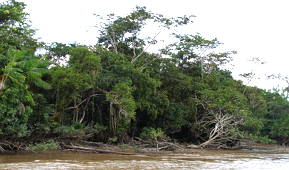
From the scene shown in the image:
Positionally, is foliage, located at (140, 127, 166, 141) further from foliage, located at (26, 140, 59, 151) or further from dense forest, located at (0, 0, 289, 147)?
foliage, located at (26, 140, 59, 151)

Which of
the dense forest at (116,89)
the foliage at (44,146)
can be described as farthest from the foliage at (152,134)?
the foliage at (44,146)

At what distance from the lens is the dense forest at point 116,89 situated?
14.9 m

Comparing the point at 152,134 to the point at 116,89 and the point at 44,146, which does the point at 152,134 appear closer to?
the point at 116,89

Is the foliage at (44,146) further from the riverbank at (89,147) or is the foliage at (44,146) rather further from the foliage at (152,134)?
the foliage at (152,134)

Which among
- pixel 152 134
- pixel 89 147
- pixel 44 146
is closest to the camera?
pixel 44 146

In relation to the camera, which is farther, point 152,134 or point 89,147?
point 152,134

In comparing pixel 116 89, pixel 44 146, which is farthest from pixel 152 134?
pixel 44 146

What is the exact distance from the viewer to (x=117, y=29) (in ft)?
76.1

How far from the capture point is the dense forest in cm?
1494

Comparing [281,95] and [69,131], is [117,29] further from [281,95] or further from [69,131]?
[281,95]

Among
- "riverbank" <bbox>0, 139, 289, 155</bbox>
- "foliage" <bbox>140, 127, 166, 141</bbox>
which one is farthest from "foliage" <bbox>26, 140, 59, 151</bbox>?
"foliage" <bbox>140, 127, 166, 141</bbox>

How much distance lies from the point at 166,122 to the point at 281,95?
18587 mm

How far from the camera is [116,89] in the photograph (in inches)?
715

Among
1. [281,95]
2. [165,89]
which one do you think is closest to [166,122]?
[165,89]
